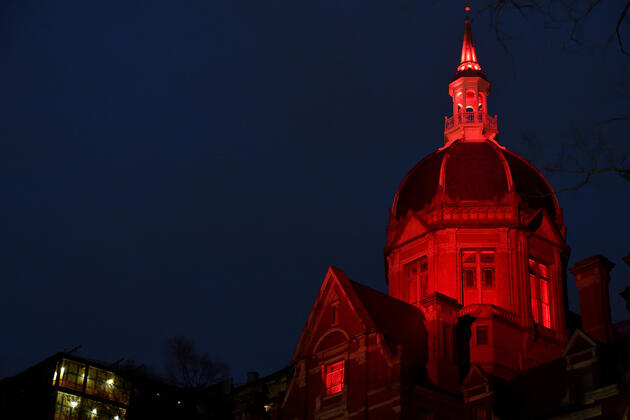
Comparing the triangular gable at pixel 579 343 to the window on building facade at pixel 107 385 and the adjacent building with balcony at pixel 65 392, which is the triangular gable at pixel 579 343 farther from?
the window on building facade at pixel 107 385

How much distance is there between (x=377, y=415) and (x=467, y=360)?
8.65 metres

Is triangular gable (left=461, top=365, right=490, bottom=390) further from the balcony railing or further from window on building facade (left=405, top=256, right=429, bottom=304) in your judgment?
the balcony railing

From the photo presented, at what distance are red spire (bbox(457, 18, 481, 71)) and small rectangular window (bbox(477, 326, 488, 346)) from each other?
2212cm

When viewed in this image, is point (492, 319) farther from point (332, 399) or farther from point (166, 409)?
point (166, 409)

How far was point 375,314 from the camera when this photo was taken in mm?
47000

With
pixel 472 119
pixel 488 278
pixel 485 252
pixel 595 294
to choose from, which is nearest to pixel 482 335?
pixel 488 278

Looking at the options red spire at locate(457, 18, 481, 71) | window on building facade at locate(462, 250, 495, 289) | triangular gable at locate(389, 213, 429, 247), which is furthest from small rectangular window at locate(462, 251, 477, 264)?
red spire at locate(457, 18, 481, 71)

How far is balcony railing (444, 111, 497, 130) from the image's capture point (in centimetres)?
6338

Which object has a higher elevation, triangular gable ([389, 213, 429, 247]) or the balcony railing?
the balcony railing

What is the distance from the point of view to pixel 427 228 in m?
55.8

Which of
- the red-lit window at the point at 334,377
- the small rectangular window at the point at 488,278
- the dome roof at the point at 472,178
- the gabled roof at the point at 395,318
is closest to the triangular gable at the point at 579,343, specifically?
the gabled roof at the point at 395,318

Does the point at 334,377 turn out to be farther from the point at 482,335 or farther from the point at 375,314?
the point at 482,335

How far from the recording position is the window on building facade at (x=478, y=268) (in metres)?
54.5

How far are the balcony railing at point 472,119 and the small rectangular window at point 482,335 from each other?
660 inches
